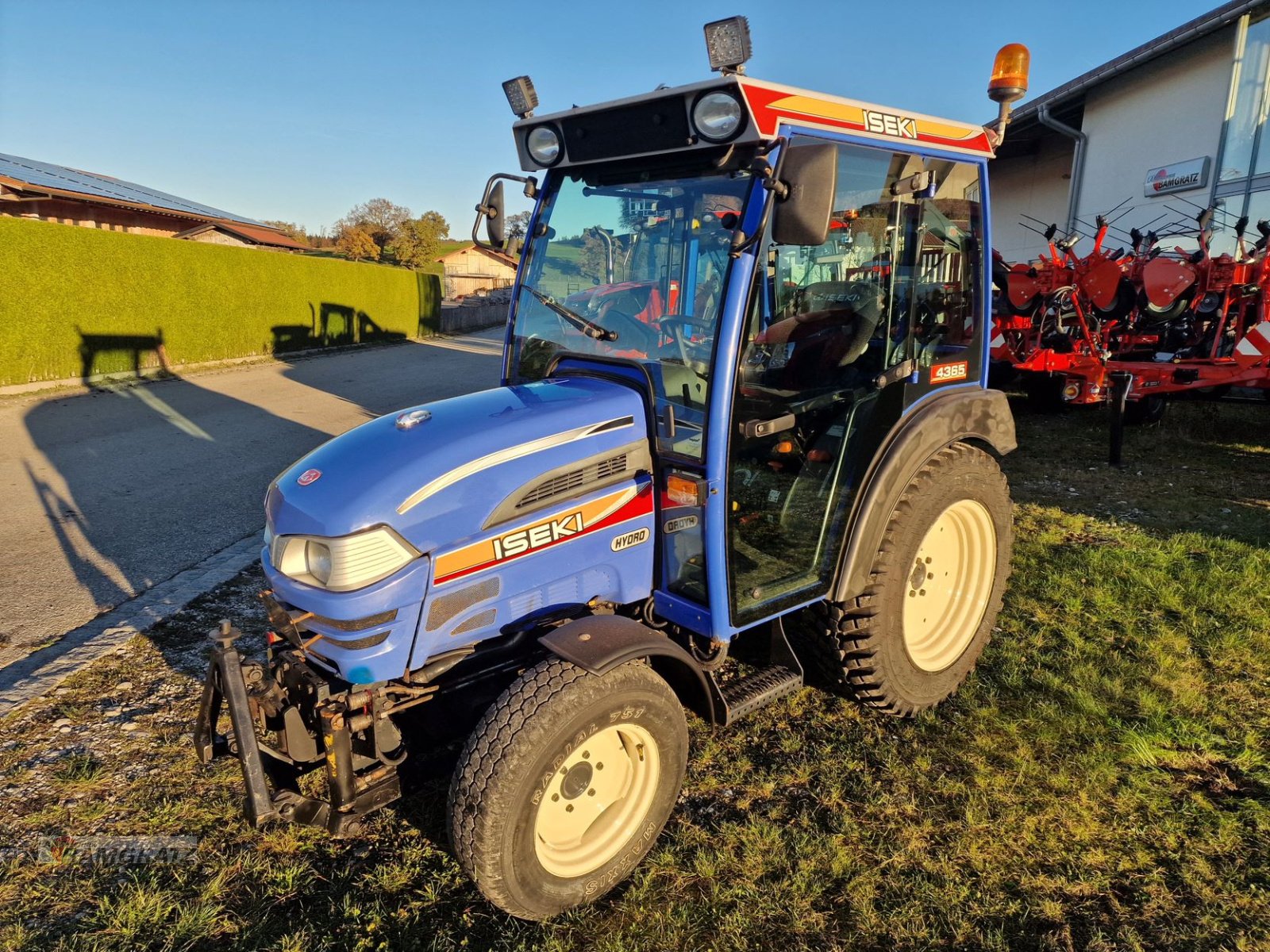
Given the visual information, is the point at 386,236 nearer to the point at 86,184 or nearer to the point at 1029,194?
the point at 86,184

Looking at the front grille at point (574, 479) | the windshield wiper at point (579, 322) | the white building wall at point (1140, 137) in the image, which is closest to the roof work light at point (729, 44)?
the windshield wiper at point (579, 322)

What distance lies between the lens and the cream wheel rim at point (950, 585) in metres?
3.31

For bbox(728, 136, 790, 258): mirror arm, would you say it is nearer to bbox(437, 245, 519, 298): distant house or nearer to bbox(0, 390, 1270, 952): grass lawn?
bbox(0, 390, 1270, 952): grass lawn

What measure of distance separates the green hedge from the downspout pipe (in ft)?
53.5

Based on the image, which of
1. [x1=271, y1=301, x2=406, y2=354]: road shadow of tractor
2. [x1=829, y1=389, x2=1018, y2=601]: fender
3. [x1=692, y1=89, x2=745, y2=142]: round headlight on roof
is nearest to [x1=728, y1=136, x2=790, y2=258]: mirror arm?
[x1=692, y1=89, x2=745, y2=142]: round headlight on roof

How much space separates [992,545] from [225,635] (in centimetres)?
309

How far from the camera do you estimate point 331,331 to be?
19.1 meters

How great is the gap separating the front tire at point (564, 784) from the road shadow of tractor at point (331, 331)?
16671 mm

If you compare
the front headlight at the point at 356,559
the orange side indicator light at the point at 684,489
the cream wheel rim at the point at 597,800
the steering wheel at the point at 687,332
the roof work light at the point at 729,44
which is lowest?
the cream wheel rim at the point at 597,800

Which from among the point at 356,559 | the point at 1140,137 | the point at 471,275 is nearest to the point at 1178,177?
the point at 1140,137

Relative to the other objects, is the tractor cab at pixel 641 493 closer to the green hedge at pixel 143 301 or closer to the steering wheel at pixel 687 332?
the steering wheel at pixel 687 332

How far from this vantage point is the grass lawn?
228 centimetres

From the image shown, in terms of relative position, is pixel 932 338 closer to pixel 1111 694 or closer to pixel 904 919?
pixel 1111 694

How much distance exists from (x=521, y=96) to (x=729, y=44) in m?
1.01
